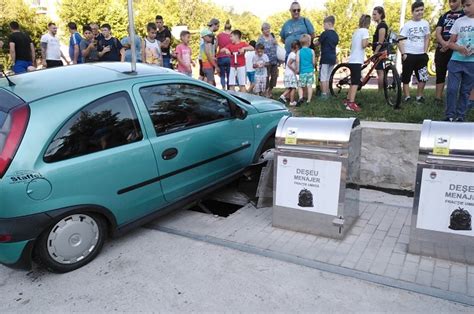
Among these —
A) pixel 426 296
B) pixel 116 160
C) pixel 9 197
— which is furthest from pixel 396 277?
pixel 9 197

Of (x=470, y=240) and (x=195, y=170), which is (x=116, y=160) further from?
(x=470, y=240)

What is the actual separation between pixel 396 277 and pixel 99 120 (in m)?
2.74

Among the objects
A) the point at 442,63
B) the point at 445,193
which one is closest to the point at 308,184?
the point at 445,193

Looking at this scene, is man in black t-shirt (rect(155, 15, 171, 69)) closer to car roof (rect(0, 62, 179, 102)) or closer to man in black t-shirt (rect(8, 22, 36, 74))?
man in black t-shirt (rect(8, 22, 36, 74))

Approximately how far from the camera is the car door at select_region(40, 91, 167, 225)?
316 cm

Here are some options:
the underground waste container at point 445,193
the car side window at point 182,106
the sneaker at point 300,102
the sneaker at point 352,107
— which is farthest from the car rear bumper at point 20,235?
the sneaker at point 300,102

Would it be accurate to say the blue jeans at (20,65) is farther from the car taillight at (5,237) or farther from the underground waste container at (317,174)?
the underground waste container at (317,174)

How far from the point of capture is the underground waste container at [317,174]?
3637 mm

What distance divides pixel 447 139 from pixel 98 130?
2827mm

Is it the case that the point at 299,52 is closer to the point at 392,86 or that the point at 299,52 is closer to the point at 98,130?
the point at 392,86

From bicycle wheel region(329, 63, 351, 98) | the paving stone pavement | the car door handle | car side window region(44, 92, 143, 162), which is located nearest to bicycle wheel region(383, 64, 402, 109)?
bicycle wheel region(329, 63, 351, 98)

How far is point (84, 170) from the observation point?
327 cm

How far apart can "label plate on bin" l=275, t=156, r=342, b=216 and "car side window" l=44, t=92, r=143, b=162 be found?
1.42 metres

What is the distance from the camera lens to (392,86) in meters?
7.21
